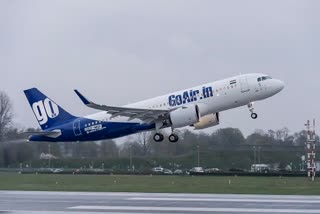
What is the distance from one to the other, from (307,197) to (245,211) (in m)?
12.0

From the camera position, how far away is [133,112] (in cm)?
5594

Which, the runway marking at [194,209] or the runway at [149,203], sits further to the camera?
the runway at [149,203]

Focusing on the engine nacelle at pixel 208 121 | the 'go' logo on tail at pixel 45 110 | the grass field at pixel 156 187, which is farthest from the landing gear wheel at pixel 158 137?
the 'go' logo on tail at pixel 45 110

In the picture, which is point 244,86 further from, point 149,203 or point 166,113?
point 149,203

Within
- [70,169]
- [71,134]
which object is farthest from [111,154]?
[71,134]

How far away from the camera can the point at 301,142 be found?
4592 inches

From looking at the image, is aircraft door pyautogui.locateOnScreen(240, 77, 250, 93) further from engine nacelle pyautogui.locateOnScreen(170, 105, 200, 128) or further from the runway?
the runway

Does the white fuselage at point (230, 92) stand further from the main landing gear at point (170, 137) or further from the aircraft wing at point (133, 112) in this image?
the main landing gear at point (170, 137)

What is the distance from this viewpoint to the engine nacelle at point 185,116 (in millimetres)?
54688

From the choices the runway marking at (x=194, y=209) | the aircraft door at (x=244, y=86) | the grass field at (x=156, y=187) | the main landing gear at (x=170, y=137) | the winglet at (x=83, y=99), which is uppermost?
the aircraft door at (x=244, y=86)

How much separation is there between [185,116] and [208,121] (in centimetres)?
294

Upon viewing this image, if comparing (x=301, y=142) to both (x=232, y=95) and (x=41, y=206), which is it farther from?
(x=41, y=206)

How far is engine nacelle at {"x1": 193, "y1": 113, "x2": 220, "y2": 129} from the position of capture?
5669 cm

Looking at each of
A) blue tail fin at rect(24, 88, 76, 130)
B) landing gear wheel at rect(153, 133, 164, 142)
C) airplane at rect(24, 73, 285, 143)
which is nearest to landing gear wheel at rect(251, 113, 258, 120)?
airplane at rect(24, 73, 285, 143)
